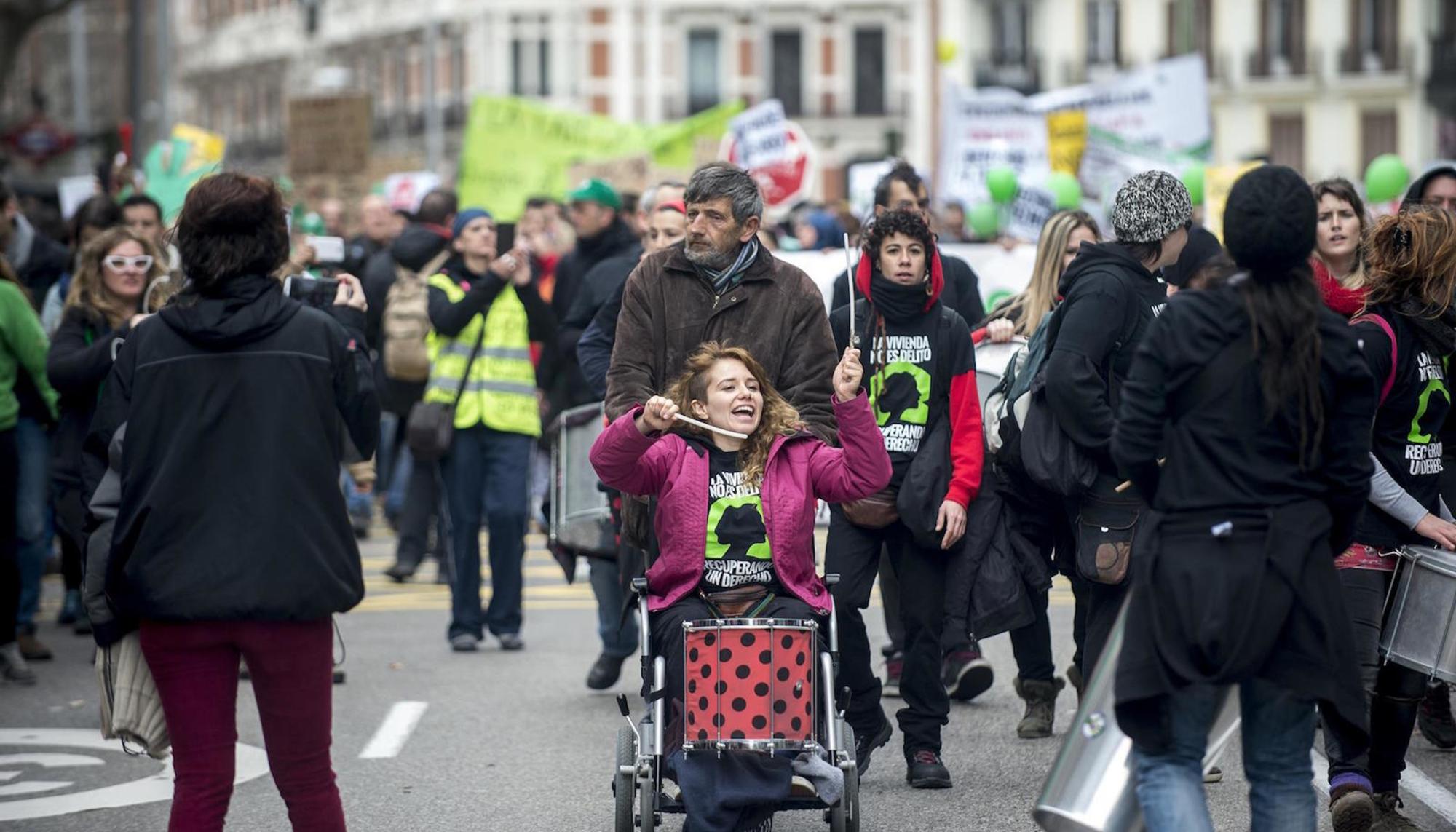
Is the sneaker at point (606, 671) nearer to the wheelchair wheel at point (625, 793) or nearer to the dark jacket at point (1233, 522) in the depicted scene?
the wheelchair wheel at point (625, 793)

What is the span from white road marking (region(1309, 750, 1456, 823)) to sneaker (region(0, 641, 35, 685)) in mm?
5635

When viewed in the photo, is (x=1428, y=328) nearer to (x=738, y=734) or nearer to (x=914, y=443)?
(x=914, y=443)

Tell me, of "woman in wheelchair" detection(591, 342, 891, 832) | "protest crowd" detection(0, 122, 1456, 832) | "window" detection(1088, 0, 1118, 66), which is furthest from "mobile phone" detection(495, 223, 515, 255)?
"window" detection(1088, 0, 1118, 66)

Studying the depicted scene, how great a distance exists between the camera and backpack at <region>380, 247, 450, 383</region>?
42.4 ft

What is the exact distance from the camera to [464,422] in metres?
10.9

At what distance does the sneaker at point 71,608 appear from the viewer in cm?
1174

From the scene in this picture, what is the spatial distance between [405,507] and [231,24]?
7236 centimetres

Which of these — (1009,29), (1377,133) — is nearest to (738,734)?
(1377,133)

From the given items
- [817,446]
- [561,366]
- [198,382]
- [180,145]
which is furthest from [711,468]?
[180,145]

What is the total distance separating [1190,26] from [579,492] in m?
55.8

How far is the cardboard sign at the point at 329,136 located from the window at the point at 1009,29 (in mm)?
42922

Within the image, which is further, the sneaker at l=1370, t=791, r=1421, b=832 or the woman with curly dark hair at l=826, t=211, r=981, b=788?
the woman with curly dark hair at l=826, t=211, r=981, b=788

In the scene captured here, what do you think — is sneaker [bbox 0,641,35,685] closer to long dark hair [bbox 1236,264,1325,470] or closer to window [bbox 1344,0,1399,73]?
long dark hair [bbox 1236,264,1325,470]

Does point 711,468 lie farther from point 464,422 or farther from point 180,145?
point 180,145
